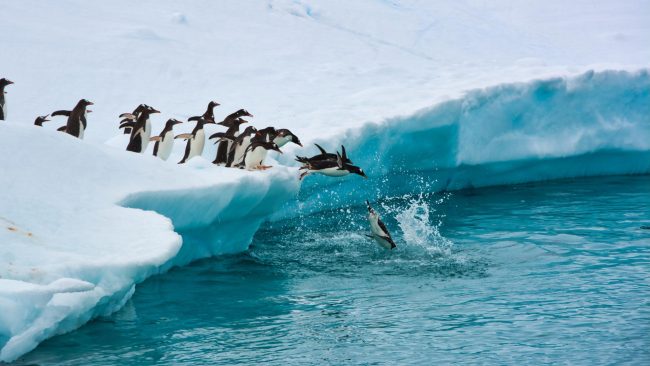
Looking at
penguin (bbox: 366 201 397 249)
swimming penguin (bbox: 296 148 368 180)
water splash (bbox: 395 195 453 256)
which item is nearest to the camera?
penguin (bbox: 366 201 397 249)

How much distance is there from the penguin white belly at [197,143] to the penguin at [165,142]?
26cm

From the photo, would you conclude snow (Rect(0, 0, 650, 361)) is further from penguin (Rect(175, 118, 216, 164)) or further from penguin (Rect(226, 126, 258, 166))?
penguin (Rect(226, 126, 258, 166))

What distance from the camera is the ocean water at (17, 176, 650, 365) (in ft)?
23.9

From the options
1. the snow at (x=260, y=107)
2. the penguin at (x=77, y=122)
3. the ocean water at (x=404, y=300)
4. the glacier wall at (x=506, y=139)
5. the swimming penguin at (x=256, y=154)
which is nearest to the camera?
the ocean water at (x=404, y=300)

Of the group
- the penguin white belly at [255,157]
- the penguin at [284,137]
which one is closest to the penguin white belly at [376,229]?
the penguin white belly at [255,157]

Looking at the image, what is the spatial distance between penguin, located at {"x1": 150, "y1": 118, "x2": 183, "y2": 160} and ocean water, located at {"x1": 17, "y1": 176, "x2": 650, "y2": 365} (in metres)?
1.51

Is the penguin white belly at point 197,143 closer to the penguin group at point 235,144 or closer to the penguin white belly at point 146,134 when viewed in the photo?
the penguin group at point 235,144

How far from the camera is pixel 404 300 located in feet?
28.6

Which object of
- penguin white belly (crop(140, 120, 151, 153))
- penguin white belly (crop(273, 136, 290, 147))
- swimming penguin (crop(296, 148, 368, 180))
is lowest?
swimming penguin (crop(296, 148, 368, 180))

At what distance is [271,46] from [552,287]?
10.3 meters

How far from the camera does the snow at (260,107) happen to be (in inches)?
297

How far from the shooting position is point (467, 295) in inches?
349

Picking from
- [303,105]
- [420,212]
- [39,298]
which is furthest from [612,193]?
[39,298]

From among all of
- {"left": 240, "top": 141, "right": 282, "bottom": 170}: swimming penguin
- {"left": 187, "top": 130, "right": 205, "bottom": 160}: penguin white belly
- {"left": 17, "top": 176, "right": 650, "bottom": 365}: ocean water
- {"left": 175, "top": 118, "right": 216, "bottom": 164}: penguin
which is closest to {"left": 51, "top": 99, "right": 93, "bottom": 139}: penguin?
{"left": 175, "top": 118, "right": 216, "bottom": 164}: penguin
